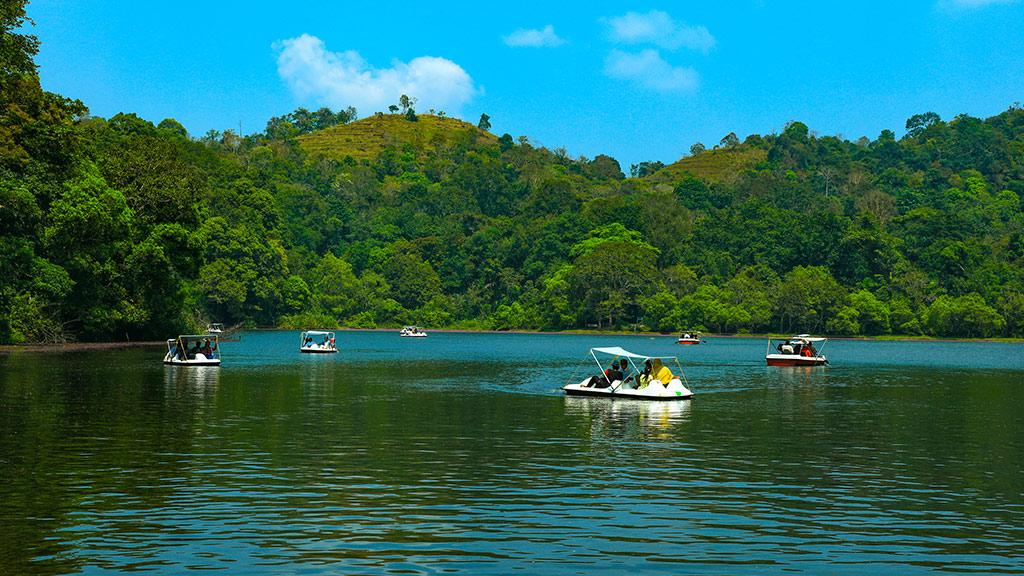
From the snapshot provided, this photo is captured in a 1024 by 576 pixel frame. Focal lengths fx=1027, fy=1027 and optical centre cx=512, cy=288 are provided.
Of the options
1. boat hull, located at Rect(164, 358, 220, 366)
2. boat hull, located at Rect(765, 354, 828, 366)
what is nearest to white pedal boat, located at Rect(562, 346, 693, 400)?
boat hull, located at Rect(164, 358, 220, 366)

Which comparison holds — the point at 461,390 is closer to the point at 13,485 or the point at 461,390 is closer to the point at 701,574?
the point at 13,485

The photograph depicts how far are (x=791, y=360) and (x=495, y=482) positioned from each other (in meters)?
82.4

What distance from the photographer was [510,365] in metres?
99.8

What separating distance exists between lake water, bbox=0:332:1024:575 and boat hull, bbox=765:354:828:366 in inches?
1666

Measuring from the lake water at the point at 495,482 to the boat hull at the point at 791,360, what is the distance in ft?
139

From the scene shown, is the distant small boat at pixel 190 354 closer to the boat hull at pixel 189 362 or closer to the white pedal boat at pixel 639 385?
the boat hull at pixel 189 362

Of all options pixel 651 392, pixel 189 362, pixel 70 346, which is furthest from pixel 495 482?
pixel 70 346

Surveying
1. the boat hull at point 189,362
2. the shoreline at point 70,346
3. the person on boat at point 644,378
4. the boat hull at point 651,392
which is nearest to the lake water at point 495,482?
the boat hull at point 651,392

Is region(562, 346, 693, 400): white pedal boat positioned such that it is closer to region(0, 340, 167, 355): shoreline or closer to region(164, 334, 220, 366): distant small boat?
region(164, 334, 220, 366): distant small boat

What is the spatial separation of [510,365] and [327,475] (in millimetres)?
69622

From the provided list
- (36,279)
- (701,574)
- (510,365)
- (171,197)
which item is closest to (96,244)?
(36,279)

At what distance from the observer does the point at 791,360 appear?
4188 inches

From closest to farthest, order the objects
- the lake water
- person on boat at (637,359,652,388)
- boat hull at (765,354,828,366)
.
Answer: the lake water
person on boat at (637,359,652,388)
boat hull at (765,354,828,366)

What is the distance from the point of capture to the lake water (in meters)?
20.5
